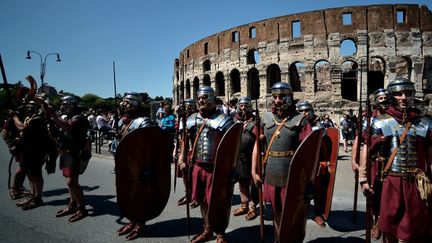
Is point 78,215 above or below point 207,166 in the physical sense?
below

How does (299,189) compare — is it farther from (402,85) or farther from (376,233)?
(376,233)

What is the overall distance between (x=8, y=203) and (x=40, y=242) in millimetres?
2311

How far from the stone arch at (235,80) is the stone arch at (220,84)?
1.46m

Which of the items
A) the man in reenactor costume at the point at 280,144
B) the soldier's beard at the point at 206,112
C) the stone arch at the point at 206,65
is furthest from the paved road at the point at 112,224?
the stone arch at the point at 206,65

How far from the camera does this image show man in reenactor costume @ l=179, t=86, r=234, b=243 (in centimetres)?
332

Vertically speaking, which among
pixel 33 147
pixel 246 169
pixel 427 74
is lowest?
pixel 246 169

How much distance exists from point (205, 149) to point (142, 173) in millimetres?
840

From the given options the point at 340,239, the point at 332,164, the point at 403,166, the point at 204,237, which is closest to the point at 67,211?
the point at 204,237

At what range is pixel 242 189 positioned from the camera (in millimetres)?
4535

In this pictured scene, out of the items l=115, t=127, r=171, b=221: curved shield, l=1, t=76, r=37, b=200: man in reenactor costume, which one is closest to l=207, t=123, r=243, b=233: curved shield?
l=115, t=127, r=171, b=221: curved shield

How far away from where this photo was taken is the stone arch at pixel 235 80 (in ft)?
84.3

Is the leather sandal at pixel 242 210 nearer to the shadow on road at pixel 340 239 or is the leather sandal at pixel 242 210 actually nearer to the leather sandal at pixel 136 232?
the shadow on road at pixel 340 239

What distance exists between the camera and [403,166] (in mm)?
2424

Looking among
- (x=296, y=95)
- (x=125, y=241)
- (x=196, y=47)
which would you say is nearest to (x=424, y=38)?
(x=296, y=95)
